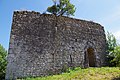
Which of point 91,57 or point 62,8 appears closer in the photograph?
point 91,57

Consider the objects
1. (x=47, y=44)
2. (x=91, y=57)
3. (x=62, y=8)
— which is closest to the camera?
(x=47, y=44)

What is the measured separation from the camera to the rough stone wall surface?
10453mm

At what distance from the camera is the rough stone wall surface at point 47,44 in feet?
34.3

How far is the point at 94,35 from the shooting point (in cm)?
1375

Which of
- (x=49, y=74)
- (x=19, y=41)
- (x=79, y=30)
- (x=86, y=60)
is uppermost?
(x=79, y=30)

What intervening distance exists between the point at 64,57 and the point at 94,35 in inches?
140

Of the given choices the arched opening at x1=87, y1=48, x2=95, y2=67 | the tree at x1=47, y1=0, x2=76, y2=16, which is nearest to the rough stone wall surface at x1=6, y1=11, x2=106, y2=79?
the arched opening at x1=87, y1=48, x2=95, y2=67

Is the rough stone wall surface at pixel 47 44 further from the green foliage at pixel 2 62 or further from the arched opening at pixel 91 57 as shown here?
the green foliage at pixel 2 62

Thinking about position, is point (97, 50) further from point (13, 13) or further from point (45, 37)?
point (13, 13)

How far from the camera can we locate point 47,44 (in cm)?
1152

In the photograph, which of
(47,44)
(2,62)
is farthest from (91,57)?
(2,62)

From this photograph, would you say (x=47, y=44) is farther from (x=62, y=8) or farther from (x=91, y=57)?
(x=62, y=8)

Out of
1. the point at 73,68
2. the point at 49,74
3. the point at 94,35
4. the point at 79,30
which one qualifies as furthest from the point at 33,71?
the point at 94,35

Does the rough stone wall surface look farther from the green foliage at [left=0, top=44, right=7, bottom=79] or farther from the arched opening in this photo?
the green foliage at [left=0, top=44, right=7, bottom=79]
